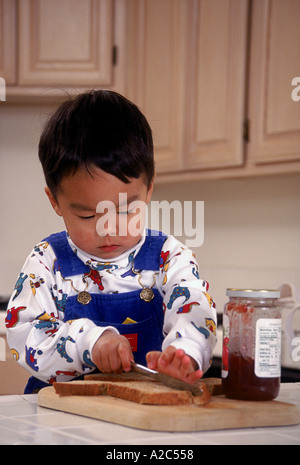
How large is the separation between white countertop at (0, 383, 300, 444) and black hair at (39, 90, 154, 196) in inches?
16.6

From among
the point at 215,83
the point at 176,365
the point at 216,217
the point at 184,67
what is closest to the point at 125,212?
the point at 176,365

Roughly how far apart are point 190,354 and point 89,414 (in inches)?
6.6

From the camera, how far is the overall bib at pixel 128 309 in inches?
43.4

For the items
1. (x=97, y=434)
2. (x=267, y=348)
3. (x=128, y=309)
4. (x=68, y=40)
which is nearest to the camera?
(x=97, y=434)

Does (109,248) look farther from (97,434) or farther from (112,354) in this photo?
(97,434)

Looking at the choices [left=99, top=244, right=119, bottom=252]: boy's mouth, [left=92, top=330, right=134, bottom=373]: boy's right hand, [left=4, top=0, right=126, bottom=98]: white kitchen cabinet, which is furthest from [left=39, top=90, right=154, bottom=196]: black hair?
[left=4, top=0, right=126, bottom=98]: white kitchen cabinet

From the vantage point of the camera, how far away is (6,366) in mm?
2191

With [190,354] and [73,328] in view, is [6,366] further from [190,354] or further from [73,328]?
[190,354]

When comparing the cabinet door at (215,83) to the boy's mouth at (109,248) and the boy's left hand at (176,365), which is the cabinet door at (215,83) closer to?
the boy's mouth at (109,248)

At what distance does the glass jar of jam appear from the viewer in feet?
2.56

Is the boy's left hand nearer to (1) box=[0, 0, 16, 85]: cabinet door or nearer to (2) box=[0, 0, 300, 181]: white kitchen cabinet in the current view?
(2) box=[0, 0, 300, 181]: white kitchen cabinet

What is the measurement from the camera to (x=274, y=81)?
6.81 feet

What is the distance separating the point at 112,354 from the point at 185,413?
21cm

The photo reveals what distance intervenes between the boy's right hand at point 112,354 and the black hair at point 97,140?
0.28m
